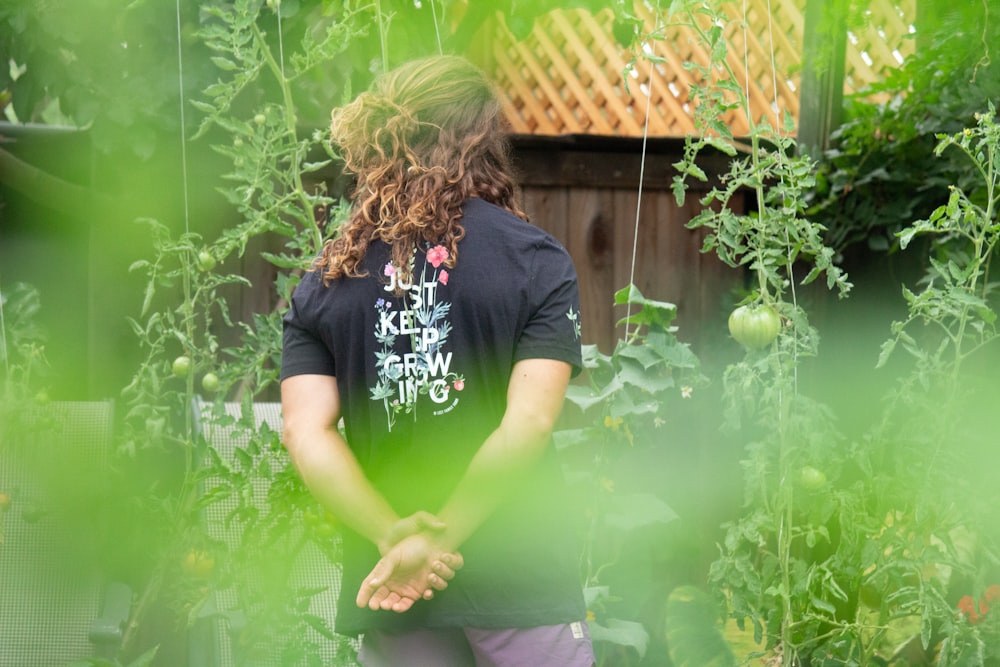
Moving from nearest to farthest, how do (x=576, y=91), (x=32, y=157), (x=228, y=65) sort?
(x=228, y=65), (x=32, y=157), (x=576, y=91)

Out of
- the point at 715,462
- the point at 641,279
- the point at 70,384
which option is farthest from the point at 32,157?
the point at 715,462

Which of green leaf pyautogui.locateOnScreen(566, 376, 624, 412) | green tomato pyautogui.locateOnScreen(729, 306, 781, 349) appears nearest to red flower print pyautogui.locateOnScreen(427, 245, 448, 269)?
green tomato pyautogui.locateOnScreen(729, 306, 781, 349)

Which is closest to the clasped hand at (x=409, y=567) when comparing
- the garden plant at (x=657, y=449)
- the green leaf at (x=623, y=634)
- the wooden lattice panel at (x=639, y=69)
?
the garden plant at (x=657, y=449)

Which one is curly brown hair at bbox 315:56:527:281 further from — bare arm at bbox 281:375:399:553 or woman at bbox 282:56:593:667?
bare arm at bbox 281:375:399:553

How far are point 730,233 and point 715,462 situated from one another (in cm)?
140

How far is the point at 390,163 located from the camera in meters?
1.40

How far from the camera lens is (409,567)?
1305mm

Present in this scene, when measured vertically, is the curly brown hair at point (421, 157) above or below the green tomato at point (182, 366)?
above

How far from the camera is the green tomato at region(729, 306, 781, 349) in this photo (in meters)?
1.74

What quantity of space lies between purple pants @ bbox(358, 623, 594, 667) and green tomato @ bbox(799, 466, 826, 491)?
0.62 m

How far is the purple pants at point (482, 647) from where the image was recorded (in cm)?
134

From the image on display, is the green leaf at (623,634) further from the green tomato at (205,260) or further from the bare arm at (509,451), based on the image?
the green tomato at (205,260)

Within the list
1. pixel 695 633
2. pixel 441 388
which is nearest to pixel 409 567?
pixel 441 388

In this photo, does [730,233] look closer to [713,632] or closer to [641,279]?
[713,632]
